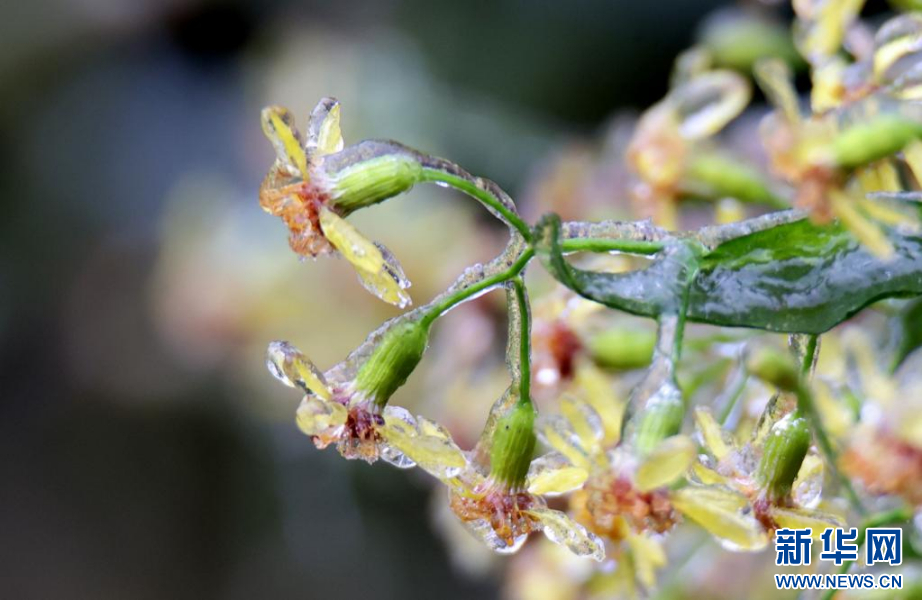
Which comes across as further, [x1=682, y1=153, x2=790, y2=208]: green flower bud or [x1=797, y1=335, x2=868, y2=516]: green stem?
[x1=682, y1=153, x2=790, y2=208]: green flower bud

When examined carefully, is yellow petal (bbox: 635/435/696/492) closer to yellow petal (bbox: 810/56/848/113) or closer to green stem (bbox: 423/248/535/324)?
green stem (bbox: 423/248/535/324)

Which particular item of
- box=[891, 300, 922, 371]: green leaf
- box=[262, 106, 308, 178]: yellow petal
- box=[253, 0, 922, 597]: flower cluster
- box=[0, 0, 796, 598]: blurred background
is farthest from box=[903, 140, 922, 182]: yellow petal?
box=[0, 0, 796, 598]: blurred background

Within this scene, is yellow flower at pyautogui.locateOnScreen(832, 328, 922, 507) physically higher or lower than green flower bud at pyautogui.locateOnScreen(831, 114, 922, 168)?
lower

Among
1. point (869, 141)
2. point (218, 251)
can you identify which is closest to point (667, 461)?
point (869, 141)

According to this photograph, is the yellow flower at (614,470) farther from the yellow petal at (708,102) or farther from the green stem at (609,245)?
the yellow petal at (708,102)

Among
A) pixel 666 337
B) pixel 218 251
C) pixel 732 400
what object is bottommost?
pixel 218 251

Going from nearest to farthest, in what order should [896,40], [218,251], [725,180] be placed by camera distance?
[896,40] → [725,180] → [218,251]

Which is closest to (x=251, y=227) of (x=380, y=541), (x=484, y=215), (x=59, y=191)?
(x=484, y=215)

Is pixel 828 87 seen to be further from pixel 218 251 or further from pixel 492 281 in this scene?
pixel 218 251
